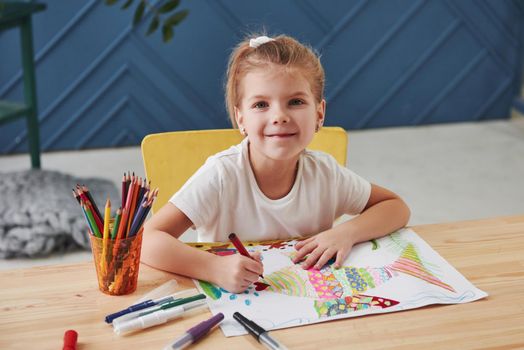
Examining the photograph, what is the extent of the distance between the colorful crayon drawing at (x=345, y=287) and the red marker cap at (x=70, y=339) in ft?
0.63

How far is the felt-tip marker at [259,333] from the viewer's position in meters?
0.96

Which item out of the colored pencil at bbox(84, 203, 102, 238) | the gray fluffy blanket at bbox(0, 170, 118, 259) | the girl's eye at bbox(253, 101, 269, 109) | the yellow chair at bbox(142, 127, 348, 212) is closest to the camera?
the colored pencil at bbox(84, 203, 102, 238)

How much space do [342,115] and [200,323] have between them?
3117 millimetres

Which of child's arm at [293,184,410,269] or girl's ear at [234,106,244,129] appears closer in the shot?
child's arm at [293,184,410,269]

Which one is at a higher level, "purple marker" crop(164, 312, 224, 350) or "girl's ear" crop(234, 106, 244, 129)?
"girl's ear" crop(234, 106, 244, 129)

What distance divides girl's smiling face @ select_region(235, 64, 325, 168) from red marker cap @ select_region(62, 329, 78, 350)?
483mm

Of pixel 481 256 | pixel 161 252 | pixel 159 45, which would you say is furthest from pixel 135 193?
pixel 159 45

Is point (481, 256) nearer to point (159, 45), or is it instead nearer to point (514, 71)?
point (159, 45)

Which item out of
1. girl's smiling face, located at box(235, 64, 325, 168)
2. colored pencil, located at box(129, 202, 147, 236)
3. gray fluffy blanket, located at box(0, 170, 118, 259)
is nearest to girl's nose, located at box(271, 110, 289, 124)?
girl's smiling face, located at box(235, 64, 325, 168)

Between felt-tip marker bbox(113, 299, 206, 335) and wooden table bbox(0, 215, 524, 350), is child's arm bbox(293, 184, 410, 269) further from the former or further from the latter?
felt-tip marker bbox(113, 299, 206, 335)

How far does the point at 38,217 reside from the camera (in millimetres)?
2736

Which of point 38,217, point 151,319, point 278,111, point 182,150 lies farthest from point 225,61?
point 151,319

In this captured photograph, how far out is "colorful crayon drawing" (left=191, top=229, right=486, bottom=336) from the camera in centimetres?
105

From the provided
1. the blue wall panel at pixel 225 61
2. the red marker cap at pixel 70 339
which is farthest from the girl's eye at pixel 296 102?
the blue wall panel at pixel 225 61
